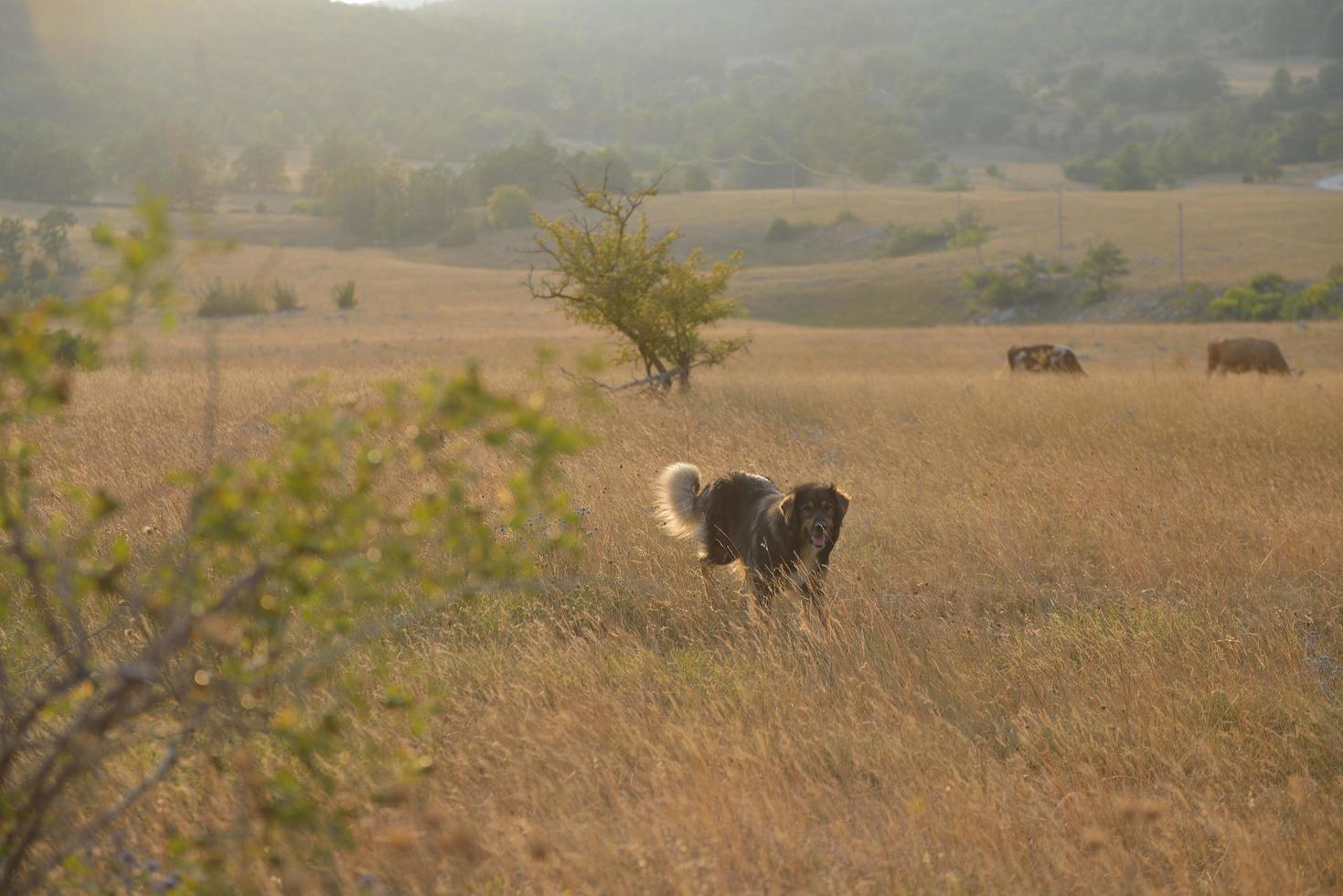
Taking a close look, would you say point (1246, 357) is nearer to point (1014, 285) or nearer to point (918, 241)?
point (1014, 285)

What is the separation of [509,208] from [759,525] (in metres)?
71.2

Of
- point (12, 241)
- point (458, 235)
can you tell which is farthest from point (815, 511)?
point (458, 235)

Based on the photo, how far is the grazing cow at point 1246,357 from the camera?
19.6 meters

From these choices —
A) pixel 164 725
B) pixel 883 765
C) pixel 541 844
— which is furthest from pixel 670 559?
pixel 541 844

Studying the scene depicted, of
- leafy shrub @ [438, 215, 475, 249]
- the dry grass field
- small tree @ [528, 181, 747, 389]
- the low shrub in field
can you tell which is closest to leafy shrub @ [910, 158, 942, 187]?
leafy shrub @ [438, 215, 475, 249]

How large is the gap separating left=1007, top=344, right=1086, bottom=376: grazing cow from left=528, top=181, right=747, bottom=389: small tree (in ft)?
23.8

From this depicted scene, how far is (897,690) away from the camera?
493 centimetres

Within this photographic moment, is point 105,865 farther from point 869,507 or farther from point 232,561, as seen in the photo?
point 869,507

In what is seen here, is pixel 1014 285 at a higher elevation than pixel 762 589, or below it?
higher

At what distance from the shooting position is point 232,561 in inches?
103

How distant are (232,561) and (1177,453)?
29.5 ft

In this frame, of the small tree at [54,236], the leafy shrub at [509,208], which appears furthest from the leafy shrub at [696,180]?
the small tree at [54,236]

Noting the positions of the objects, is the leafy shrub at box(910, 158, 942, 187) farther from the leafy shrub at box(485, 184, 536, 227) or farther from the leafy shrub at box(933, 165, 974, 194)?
the leafy shrub at box(485, 184, 536, 227)

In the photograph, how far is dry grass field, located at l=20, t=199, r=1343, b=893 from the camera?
3.55 metres
